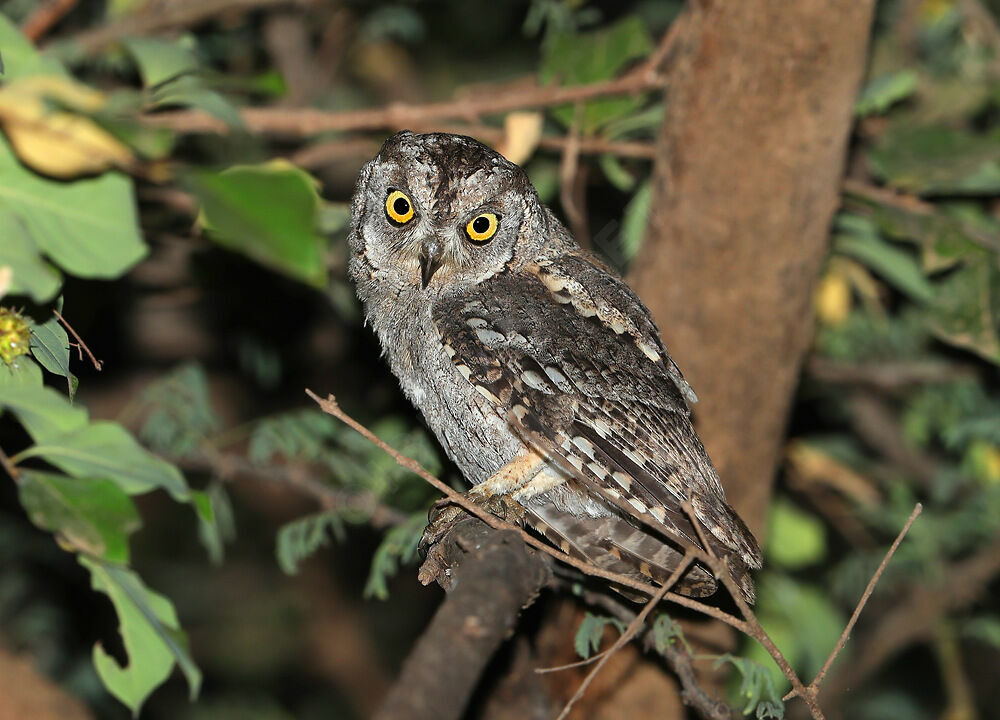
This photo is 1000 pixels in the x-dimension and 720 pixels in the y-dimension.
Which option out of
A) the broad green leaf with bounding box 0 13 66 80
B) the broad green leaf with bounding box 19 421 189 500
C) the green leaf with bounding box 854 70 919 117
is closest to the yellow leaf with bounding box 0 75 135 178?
the broad green leaf with bounding box 0 13 66 80

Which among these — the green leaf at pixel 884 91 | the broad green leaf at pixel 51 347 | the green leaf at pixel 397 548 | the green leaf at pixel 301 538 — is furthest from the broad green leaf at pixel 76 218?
the green leaf at pixel 884 91

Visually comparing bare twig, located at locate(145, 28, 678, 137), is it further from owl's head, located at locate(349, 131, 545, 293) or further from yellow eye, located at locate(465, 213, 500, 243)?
yellow eye, located at locate(465, 213, 500, 243)

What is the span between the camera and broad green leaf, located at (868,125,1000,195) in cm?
372

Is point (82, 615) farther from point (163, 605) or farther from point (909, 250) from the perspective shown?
point (909, 250)

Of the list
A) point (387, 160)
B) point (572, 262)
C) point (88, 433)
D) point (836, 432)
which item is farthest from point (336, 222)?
point (836, 432)

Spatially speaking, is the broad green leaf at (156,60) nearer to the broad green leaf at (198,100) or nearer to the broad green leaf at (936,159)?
the broad green leaf at (198,100)

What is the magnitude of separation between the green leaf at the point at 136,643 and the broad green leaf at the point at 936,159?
3.16 metres

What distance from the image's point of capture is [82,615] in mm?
5340

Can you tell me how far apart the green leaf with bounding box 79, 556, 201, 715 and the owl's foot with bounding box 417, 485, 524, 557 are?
87cm

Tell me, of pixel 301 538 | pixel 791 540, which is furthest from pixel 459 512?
pixel 791 540

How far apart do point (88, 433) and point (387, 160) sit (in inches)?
58.8

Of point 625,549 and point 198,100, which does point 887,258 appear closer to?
point 625,549

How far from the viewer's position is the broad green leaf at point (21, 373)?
199 centimetres

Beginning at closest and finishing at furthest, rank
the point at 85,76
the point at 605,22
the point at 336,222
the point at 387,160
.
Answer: the point at 387,160 < the point at 336,222 < the point at 85,76 < the point at 605,22
